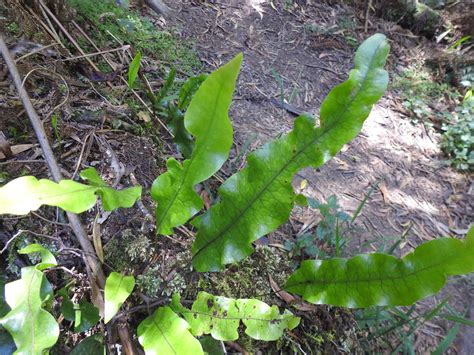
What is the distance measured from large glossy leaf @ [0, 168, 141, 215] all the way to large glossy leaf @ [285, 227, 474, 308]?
0.47 m

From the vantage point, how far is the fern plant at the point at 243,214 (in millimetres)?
650

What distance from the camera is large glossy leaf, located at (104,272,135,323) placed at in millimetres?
699

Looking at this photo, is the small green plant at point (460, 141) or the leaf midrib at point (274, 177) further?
the small green plant at point (460, 141)

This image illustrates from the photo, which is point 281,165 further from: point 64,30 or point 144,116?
point 64,30

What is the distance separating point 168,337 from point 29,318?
26cm

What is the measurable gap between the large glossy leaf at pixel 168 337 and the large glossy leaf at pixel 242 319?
8 centimetres

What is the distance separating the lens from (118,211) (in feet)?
3.26

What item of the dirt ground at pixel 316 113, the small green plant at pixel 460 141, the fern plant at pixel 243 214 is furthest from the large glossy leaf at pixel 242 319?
the small green plant at pixel 460 141

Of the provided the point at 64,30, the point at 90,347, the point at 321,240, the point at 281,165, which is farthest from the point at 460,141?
the point at 90,347

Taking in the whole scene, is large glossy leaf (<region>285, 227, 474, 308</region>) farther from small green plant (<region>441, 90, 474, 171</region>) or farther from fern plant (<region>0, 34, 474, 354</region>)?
small green plant (<region>441, 90, 474, 171</region>)

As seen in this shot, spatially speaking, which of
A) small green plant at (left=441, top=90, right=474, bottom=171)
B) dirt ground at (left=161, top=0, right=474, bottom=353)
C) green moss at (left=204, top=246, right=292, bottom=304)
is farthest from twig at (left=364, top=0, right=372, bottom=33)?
green moss at (left=204, top=246, right=292, bottom=304)

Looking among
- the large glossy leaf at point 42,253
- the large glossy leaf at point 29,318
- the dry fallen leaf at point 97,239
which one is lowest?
the dry fallen leaf at point 97,239

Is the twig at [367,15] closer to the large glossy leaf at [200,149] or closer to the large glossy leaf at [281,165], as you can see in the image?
the large glossy leaf at [281,165]

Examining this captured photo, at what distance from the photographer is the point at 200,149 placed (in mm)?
732
